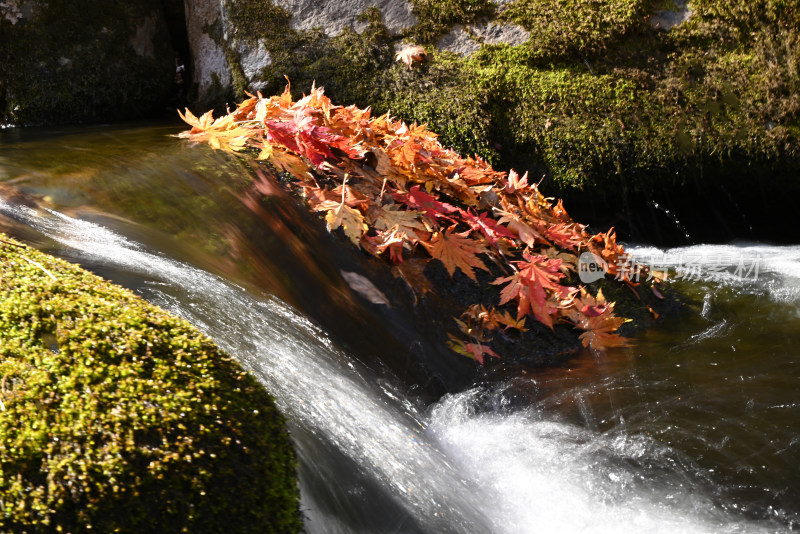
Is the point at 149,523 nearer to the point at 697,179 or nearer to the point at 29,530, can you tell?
the point at 29,530

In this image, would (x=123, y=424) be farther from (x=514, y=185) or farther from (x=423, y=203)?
(x=514, y=185)

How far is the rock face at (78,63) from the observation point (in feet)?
20.3

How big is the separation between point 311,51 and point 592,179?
2599 mm

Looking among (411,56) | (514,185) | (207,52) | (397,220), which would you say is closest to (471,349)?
(397,220)

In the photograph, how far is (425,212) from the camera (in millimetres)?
3311

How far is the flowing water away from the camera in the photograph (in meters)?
2.07

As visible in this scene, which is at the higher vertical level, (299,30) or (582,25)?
(299,30)

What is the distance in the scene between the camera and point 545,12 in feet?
19.1

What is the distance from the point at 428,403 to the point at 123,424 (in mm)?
1499

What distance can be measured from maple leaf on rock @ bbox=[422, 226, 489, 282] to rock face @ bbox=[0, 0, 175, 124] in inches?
179

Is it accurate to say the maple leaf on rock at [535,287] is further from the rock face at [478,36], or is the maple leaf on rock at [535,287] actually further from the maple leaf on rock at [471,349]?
the rock face at [478,36]
